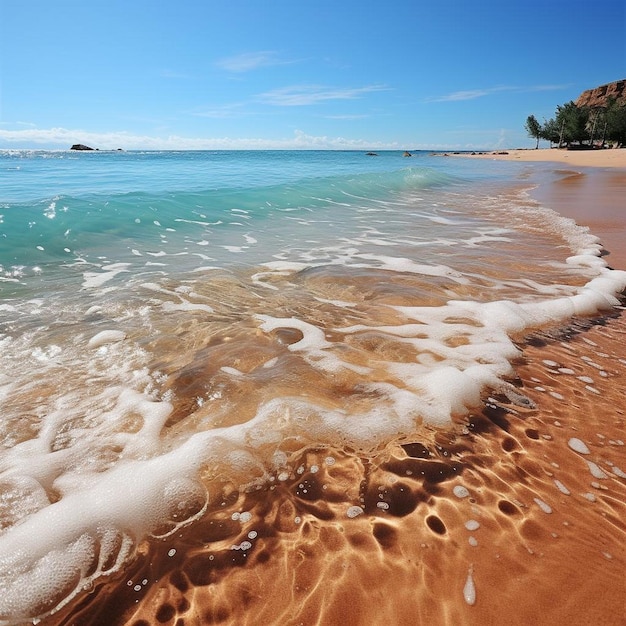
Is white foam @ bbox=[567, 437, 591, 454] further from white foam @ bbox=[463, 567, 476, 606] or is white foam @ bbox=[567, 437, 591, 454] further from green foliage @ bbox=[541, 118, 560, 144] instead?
green foliage @ bbox=[541, 118, 560, 144]

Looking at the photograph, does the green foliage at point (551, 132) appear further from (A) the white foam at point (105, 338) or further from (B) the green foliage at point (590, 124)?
(A) the white foam at point (105, 338)

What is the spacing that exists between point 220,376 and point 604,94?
6027 inches

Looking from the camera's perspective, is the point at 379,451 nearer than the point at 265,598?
No

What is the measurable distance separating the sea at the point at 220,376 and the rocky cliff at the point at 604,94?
446ft

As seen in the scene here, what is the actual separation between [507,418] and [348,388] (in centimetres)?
112

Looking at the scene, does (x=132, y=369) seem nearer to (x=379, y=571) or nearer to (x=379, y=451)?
(x=379, y=451)

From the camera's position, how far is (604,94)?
109875mm

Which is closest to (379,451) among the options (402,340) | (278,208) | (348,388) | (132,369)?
(348,388)

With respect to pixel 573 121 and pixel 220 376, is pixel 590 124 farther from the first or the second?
pixel 220 376

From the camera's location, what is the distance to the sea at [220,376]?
183 centimetres

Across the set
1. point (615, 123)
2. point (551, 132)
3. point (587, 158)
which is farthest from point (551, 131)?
point (587, 158)

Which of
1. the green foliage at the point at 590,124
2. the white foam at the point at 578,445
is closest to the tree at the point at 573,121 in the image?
the green foliage at the point at 590,124

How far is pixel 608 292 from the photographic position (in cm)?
455

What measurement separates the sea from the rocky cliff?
136m
